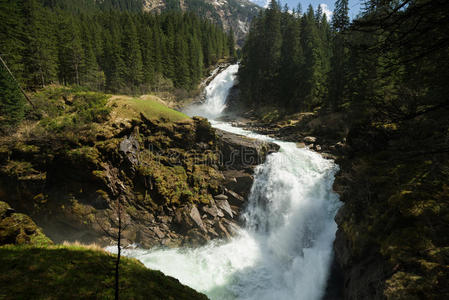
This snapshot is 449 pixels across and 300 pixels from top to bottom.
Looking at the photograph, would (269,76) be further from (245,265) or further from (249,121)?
(245,265)

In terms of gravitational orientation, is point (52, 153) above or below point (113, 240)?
above

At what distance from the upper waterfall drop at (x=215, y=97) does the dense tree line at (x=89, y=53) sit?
4.53m

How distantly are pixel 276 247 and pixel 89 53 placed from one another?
4014 centimetres

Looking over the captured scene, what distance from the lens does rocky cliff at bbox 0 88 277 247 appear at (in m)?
14.2

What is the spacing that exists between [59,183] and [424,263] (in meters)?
20.5

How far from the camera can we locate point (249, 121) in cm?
3697

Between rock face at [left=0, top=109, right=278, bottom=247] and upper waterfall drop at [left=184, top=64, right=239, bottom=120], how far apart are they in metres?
24.8

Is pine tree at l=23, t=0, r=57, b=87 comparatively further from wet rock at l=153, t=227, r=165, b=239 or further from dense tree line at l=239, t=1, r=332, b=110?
dense tree line at l=239, t=1, r=332, b=110

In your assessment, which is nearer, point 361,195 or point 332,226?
point 361,195

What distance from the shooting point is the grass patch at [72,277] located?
4637 millimetres

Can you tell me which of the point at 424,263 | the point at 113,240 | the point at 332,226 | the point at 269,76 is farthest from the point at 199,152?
the point at 269,76

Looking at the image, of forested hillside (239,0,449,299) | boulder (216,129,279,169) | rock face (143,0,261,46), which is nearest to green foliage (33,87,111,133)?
boulder (216,129,279,169)

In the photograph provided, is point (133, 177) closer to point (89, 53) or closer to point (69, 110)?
point (69, 110)

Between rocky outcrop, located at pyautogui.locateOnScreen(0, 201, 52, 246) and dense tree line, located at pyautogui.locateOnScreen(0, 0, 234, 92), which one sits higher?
dense tree line, located at pyautogui.locateOnScreen(0, 0, 234, 92)
